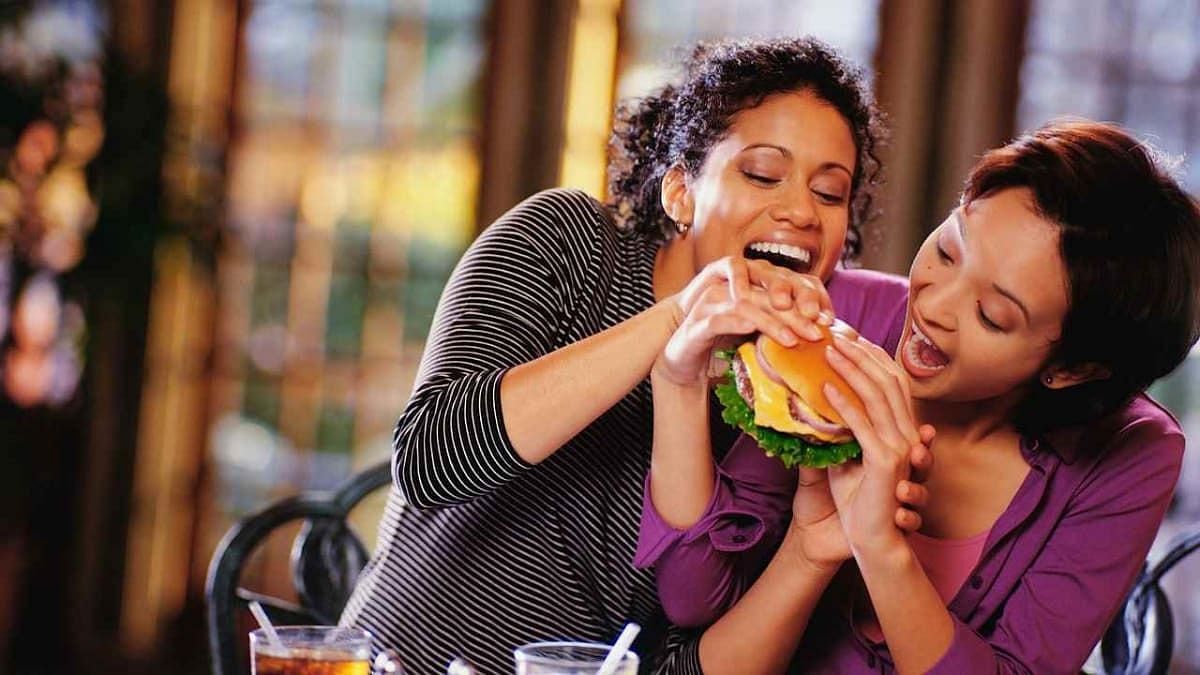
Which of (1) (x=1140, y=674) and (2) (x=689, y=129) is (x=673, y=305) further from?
(1) (x=1140, y=674)

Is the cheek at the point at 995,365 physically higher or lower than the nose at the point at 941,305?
lower

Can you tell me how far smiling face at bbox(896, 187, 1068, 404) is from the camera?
157 cm

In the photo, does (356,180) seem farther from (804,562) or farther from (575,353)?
(804,562)

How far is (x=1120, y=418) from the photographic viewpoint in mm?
1734

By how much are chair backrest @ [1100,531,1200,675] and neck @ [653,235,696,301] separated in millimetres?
803

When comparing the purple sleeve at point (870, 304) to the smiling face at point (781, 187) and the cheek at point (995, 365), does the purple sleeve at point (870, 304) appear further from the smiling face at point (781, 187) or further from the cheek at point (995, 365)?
the cheek at point (995, 365)

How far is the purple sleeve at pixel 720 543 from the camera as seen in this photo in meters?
1.64

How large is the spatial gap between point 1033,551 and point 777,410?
0.39 meters

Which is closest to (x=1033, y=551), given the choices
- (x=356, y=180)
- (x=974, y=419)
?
(x=974, y=419)

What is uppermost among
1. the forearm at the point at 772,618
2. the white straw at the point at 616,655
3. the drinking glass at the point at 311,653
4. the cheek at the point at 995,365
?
the cheek at the point at 995,365

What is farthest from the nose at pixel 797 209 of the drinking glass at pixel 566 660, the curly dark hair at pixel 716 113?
the drinking glass at pixel 566 660

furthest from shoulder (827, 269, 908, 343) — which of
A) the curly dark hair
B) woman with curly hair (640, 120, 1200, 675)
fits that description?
woman with curly hair (640, 120, 1200, 675)

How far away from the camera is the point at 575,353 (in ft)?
5.38

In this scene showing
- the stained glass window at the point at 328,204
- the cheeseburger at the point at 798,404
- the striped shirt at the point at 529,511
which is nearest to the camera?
the cheeseburger at the point at 798,404
